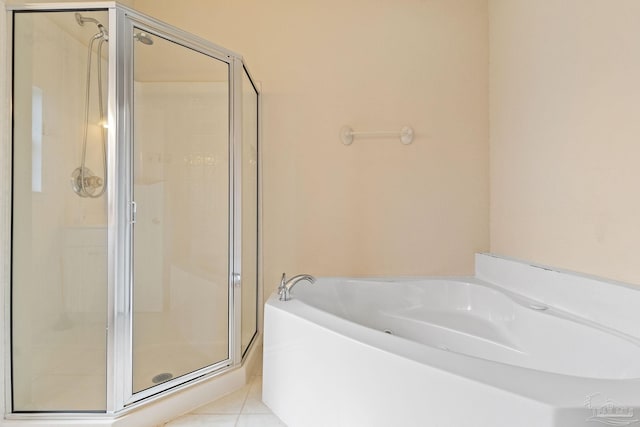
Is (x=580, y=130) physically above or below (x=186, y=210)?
above

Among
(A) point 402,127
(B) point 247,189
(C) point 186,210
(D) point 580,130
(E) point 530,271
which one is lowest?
(E) point 530,271

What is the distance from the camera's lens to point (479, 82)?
2232 millimetres

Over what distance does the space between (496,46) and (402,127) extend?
32.8 inches

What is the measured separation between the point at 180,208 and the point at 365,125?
142 centimetres

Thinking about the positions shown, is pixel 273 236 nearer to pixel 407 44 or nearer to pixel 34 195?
pixel 34 195

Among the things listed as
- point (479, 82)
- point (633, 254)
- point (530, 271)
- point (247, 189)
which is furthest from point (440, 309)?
point (479, 82)

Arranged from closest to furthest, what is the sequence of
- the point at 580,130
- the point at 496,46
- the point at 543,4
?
the point at 580,130
the point at 543,4
the point at 496,46

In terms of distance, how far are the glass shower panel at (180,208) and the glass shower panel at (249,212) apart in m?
0.14

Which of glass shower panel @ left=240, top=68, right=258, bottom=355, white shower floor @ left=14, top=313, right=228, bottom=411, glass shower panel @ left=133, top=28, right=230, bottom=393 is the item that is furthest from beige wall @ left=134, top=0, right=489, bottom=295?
white shower floor @ left=14, top=313, right=228, bottom=411

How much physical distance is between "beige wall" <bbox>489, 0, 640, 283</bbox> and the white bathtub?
17cm

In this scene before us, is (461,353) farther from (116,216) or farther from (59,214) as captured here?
(59,214)

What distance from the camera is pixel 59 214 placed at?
1540 millimetres

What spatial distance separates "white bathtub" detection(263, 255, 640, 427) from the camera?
2.39ft

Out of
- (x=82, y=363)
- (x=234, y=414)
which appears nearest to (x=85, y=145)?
(x=82, y=363)
